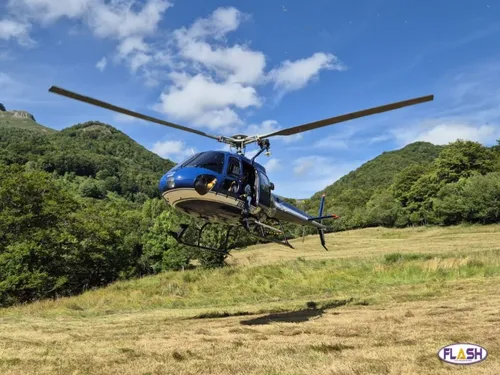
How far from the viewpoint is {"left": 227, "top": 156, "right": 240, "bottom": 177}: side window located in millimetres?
10336

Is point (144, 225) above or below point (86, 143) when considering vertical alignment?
below

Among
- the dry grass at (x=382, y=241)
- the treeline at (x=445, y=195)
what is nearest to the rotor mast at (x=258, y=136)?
the dry grass at (x=382, y=241)

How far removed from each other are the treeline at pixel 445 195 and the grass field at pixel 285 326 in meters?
36.2

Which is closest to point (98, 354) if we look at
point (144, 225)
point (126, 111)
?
point (126, 111)

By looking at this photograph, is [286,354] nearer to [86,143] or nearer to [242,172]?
[242,172]

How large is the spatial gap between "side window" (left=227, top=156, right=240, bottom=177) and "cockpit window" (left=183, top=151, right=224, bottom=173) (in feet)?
0.87

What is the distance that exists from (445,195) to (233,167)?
60.6 m

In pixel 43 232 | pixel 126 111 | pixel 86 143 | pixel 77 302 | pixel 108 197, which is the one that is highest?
pixel 86 143

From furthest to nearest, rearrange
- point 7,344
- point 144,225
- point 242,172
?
point 144,225 < point 242,172 < point 7,344

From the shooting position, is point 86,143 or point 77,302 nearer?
point 77,302

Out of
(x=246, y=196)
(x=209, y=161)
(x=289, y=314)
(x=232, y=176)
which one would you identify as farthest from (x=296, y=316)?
(x=209, y=161)

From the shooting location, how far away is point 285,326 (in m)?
10.8

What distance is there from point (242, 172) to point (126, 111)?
3334 mm

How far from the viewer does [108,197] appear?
109 meters
